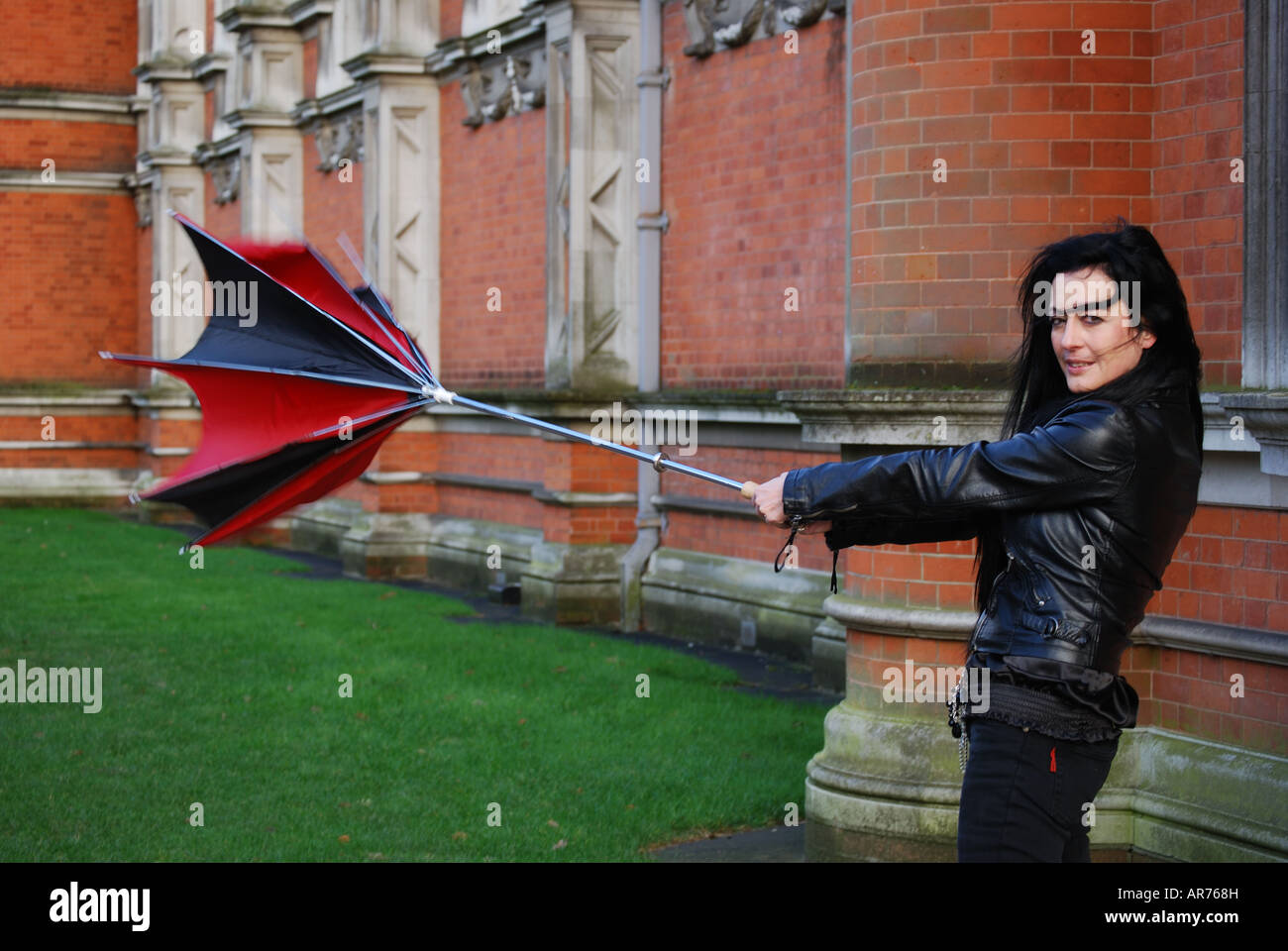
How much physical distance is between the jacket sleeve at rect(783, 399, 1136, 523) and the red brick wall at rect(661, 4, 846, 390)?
24.8 ft

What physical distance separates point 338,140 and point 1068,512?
1884cm

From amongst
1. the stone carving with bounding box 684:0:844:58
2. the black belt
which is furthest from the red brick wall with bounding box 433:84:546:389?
the black belt

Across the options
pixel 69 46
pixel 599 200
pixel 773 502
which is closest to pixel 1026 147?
pixel 773 502

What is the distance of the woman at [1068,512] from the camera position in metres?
4.10

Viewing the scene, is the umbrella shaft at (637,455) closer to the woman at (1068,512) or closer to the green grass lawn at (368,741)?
the woman at (1068,512)

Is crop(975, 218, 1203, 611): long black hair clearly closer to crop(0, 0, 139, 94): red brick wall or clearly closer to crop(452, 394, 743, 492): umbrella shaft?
crop(452, 394, 743, 492): umbrella shaft

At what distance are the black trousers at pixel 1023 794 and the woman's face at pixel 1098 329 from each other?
2.97ft

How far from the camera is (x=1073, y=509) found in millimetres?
4148

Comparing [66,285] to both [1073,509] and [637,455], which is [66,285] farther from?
[1073,509]

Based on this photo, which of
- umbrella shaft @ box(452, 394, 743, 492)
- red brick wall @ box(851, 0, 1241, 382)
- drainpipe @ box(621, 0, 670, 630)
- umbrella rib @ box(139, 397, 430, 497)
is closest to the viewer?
umbrella shaft @ box(452, 394, 743, 492)

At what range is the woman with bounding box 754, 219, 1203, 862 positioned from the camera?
4.10 meters

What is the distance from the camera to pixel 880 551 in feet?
25.2

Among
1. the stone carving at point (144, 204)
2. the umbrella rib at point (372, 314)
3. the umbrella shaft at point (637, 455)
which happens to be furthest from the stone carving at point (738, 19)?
the stone carving at point (144, 204)
